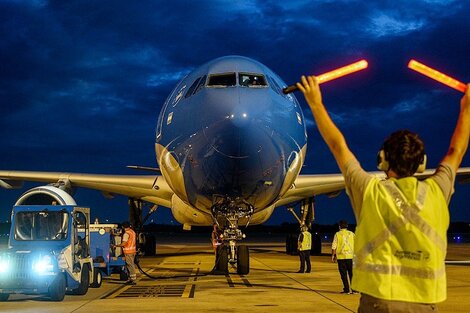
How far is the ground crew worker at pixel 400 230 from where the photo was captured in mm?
2680

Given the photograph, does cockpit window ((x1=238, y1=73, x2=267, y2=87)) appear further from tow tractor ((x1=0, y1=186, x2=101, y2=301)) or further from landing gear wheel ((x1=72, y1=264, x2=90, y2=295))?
landing gear wheel ((x1=72, y1=264, x2=90, y2=295))

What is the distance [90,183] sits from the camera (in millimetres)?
19547

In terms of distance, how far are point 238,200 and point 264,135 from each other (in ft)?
7.02

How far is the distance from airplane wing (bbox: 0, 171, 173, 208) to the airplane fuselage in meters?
5.63

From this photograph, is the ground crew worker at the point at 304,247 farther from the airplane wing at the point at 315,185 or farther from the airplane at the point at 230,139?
the airplane at the point at 230,139

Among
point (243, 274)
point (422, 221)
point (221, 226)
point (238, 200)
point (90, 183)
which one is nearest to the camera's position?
point (422, 221)

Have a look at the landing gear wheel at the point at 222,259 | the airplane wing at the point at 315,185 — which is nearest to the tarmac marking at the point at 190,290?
the landing gear wheel at the point at 222,259

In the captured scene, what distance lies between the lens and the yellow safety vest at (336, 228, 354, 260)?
12375 mm

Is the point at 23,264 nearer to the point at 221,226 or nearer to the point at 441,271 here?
the point at 221,226

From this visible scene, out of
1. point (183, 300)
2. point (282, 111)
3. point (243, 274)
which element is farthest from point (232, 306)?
point (243, 274)

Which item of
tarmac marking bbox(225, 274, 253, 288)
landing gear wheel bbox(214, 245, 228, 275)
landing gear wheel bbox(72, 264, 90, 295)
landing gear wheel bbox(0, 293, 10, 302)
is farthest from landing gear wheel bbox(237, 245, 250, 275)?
landing gear wheel bbox(0, 293, 10, 302)

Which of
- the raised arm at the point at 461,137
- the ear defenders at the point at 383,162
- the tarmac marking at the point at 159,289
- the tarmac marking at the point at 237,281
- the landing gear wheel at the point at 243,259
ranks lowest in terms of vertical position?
the tarmac marking at the point at 159,289

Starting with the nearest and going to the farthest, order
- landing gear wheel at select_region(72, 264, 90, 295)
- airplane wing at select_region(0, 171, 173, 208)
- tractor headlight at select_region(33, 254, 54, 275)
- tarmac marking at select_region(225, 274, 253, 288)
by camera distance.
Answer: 1. tractor headlight at select_region(33, 254, 54, 275)
2. landing gear wheel at select_region(72, 264, 90, 295)
3. tarmac marking at select_region(225, 274, 253, 288)
4. airplane wing at select_region(0, 171, 173, 208)

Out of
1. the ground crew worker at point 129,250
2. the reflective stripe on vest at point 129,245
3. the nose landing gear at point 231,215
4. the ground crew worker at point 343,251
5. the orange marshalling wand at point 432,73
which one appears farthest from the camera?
the reflective stripe on vest at point 129,245
